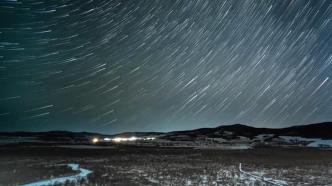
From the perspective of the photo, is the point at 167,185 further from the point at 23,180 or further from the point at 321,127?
the point at 321,127

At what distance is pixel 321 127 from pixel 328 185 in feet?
611

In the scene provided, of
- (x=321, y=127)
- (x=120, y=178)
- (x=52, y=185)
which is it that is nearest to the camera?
(x=52, y=185)

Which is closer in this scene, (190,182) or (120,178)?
(190,182)

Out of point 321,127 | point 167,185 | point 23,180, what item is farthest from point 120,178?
point 321,127

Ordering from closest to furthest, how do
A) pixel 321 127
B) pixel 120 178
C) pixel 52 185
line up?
pixel 52 185 → pixel 120 178 → pixel 321 127

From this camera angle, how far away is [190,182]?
23.8 m

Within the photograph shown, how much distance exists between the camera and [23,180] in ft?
78.1

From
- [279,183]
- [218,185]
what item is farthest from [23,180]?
[279,183]

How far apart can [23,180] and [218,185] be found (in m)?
12.8

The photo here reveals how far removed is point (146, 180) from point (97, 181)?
334 cm

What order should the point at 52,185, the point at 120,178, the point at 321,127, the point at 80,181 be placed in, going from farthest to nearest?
1. the point at 321,127
2. the point at 120,178
3. the point at 80,181
4. the point at 52,185

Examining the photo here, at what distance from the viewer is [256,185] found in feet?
75.4

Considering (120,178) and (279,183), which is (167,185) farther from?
(279,183)

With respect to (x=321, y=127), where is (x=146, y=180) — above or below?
below
